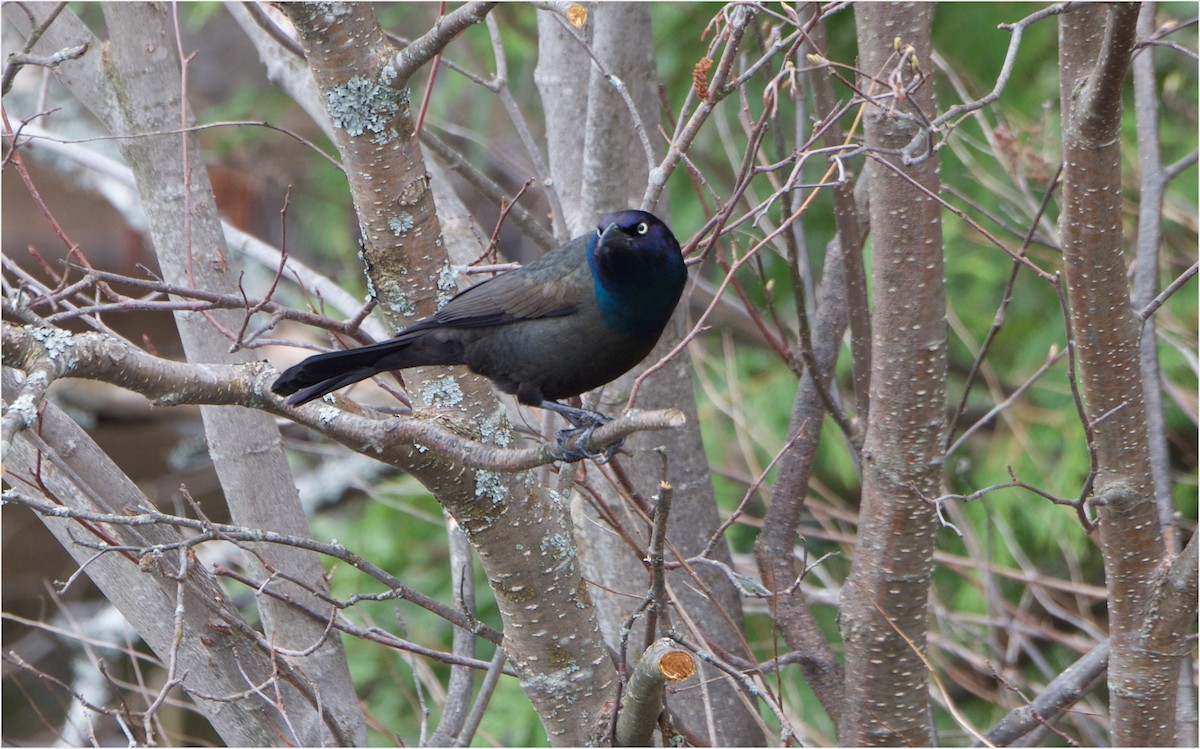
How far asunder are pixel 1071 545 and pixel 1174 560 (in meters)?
1.95

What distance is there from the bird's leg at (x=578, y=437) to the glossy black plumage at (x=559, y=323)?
0.06 feet

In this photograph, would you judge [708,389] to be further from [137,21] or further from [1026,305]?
[137,21]

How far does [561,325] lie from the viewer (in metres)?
2.45

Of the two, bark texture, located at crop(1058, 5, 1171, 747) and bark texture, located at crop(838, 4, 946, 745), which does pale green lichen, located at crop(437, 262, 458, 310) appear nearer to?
bark texture, located at crop(838, 4, 946, 745)

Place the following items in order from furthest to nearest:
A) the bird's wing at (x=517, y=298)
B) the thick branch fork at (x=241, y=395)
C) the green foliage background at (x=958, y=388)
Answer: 1. the green foliage background at (x=958, y=388)
2. the bird's wing at (x=517, y=298)
3. the thick branch fork at (x=241, y=395)

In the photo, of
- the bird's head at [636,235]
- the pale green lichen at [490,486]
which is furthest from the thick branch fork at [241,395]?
the bird's head at [636,235]

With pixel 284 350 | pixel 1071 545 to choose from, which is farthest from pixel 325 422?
pixel 284 350

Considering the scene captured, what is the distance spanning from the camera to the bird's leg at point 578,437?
6.81 feet

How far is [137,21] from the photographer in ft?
9.60

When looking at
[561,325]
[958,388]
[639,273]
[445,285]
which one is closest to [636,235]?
[639,273]

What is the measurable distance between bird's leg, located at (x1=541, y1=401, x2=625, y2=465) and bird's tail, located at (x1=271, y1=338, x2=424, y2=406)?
1.23 ft

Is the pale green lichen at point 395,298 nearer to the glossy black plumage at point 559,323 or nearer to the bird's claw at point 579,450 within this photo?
the glossy black plumage at point 559,323

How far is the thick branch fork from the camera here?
166 centimetres

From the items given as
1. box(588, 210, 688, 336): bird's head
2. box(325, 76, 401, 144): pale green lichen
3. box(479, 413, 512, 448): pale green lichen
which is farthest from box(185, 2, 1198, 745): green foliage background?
box(325, 76, 401, 144): pale green lichen
